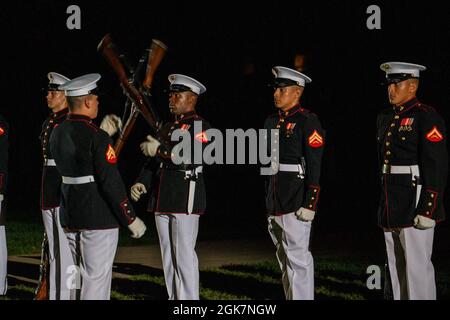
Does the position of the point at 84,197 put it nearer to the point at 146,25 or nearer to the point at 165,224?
the point at 165,224

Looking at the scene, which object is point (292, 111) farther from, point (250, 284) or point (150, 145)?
point (250, 284)

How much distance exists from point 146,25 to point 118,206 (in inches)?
416

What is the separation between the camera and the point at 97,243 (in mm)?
7316

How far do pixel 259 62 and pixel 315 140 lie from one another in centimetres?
1018

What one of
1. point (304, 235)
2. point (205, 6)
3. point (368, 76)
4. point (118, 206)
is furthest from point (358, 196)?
point (118, 206)

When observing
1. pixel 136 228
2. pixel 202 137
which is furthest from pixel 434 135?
pixel 136 228

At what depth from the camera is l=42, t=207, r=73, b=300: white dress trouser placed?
26.9 ft

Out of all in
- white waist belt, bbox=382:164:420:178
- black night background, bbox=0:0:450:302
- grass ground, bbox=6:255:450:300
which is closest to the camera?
white waist belt, bbox=382:164:420:178

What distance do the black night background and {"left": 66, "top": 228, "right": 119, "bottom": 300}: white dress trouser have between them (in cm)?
662

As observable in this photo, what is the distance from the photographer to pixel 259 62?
1811cm

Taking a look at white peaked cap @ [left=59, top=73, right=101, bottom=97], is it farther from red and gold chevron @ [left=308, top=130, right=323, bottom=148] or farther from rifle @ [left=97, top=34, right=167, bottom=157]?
red and gold chevron @ [left=308, top=130, right=323, bottom=148]

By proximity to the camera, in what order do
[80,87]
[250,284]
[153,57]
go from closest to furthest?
[80,87]
[153,57]
[250,284]

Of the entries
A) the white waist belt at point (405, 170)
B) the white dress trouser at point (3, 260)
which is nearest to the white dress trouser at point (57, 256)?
the white dress trouser at point (3, 260)

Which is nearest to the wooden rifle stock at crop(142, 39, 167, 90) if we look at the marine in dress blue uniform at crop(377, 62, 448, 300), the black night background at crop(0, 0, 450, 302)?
the marine in dress blue uniform at crop(377, 62, 448, 300)
